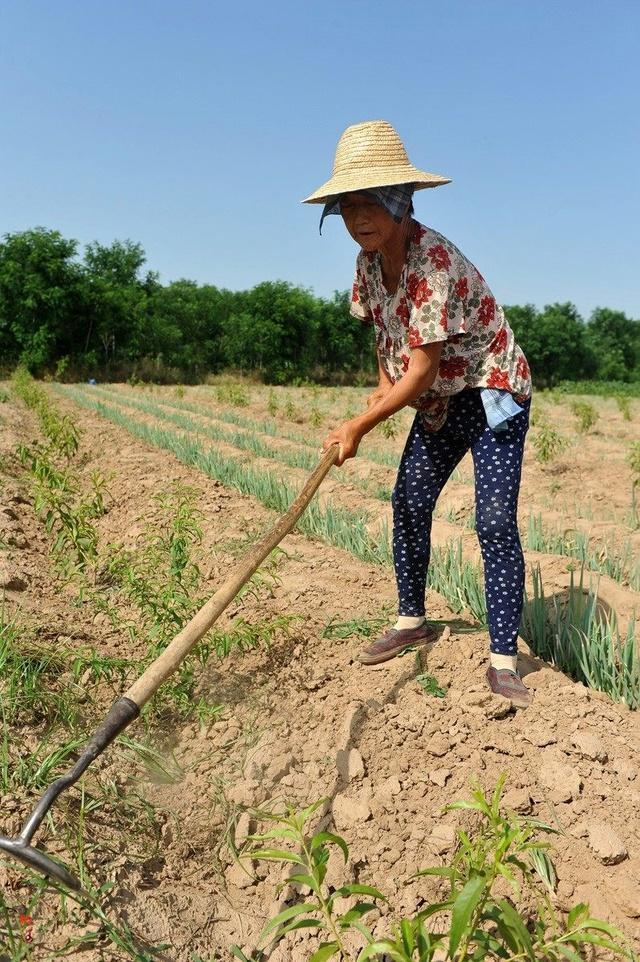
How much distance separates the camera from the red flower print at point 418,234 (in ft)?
7.43

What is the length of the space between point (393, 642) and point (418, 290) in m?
1.21

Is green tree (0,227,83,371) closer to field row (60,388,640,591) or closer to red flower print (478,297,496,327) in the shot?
field row (60,388,640,591)

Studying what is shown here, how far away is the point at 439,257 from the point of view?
2238mm

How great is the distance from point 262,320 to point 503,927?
30.7 m

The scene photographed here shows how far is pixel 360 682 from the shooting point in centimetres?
254

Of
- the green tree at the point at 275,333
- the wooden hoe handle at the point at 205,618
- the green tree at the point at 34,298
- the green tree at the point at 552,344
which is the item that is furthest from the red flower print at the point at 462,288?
the green tree at the point at 552,344

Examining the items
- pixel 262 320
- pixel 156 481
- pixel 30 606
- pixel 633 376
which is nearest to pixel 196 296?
pixel 262 320

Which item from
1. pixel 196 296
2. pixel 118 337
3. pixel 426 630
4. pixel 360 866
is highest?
pixel 196 296

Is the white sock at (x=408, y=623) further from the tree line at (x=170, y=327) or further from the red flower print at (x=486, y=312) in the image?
the tree line at (x=170, y=327)

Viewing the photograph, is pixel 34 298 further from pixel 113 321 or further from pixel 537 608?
pixel 537 608

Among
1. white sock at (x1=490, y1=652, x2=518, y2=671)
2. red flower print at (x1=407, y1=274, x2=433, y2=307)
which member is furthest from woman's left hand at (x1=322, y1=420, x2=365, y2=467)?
white sock at (x1=490, y1=652, x2=518, y2=671)

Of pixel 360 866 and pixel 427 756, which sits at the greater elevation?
pixel 427 756

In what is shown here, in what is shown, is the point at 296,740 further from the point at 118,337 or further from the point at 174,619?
the point at 118,337

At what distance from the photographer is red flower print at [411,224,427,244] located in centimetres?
226
